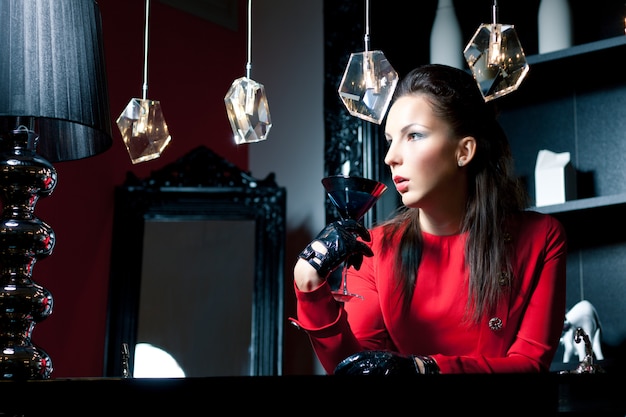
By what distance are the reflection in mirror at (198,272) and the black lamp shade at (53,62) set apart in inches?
43.8

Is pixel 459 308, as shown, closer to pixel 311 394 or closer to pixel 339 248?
pixel 339 248

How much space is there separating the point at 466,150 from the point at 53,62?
2.94 feet

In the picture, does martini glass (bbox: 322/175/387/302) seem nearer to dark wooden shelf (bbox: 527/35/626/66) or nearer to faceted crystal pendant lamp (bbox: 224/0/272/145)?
faceted crystal pendant lamp (bbox: 224/0/272/145)

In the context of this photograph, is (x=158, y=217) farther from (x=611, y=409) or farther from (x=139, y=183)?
(x=611, y=409)

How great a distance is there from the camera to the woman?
1956mm

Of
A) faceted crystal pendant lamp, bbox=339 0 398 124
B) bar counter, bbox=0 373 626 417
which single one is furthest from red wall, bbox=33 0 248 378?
bar counter, bbox=0 373 626 417

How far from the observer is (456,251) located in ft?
6.70

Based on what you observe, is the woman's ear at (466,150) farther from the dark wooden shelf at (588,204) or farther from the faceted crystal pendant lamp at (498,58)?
the dark wooden shelf at (588,204)

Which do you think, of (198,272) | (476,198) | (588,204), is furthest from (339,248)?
(198,272)

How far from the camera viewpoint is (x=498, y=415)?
1250 mm

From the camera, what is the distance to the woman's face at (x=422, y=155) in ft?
6.48

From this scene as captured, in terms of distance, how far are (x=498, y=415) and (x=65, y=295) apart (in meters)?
1.81

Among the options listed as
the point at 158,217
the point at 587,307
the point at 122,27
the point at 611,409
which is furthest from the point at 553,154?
the point at 611,409

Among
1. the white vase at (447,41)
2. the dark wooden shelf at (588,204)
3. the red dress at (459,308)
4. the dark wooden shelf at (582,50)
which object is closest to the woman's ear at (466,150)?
the red dress at (459,308)
